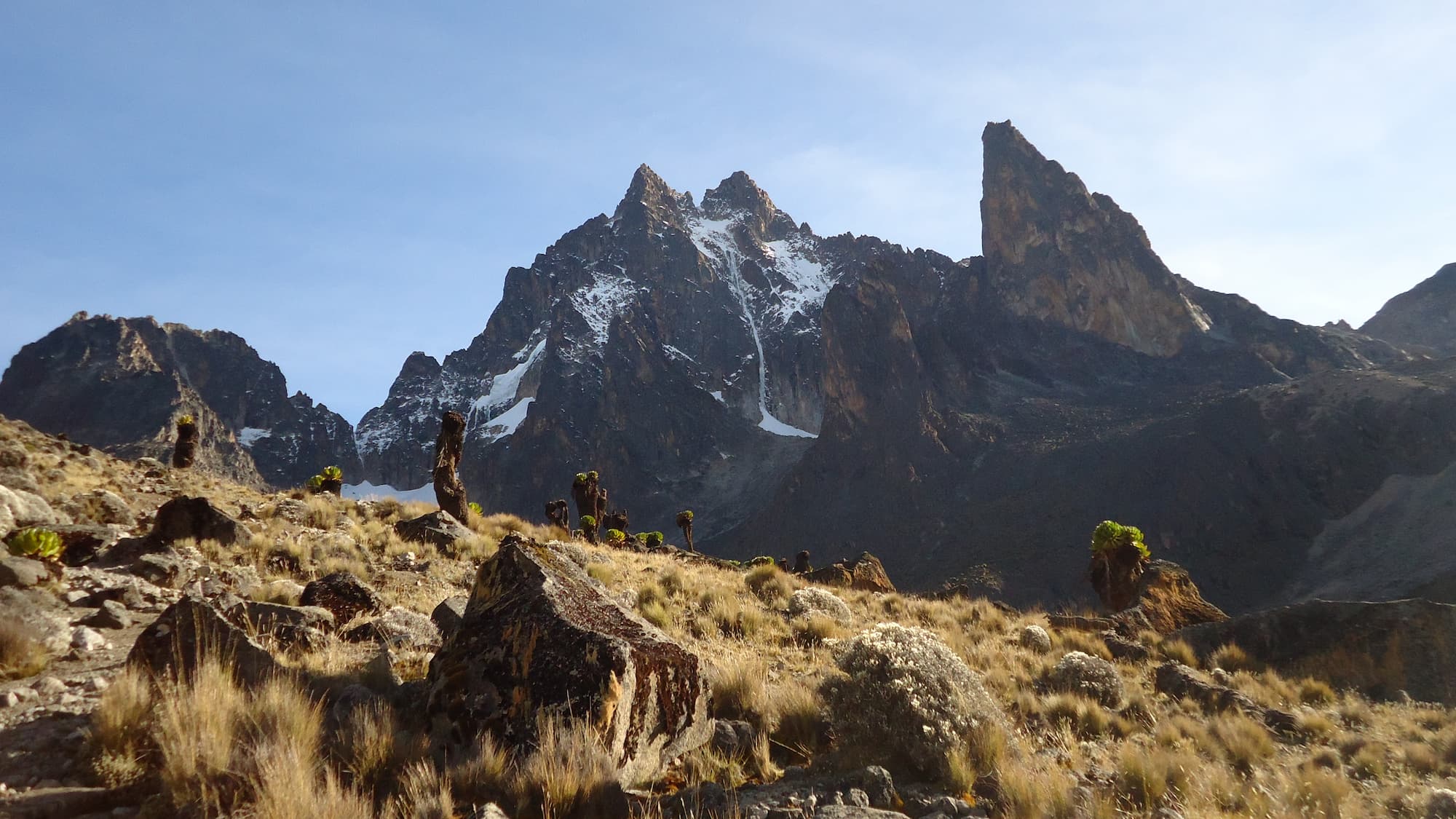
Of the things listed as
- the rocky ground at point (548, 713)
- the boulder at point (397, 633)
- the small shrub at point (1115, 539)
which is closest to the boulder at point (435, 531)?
the rocky ground at point (548, 713)

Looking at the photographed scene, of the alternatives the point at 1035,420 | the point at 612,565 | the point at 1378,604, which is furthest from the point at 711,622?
the point at 1035,420

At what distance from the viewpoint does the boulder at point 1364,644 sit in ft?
37.4

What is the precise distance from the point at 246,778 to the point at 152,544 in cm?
780

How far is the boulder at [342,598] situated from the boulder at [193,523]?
137 inches

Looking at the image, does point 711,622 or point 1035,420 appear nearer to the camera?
point 711,622

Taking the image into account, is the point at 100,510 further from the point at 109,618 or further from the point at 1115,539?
the point at 1115,539

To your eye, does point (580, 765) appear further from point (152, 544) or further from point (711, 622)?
point (152, 544)

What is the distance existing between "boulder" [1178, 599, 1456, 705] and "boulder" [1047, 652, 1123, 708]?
5140 mm

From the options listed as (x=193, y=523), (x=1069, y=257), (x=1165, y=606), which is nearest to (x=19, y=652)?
(x=193, y=523)

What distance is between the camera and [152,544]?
9.65 metres

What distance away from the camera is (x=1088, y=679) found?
9.93 meters

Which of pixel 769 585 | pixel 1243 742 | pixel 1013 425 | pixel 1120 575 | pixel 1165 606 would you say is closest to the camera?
pixel 1243 742

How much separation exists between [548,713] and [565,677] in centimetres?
31

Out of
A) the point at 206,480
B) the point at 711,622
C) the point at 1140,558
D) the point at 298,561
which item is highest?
the point at 206,480
